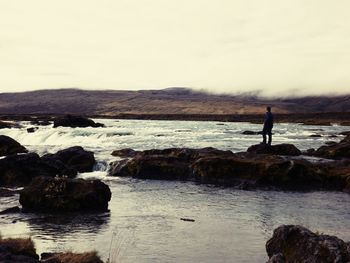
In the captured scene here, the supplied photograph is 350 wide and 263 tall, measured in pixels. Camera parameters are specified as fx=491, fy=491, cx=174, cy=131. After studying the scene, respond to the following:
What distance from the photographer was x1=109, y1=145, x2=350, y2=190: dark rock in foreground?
30038 millimetres

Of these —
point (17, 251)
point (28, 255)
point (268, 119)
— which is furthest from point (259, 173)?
point (17, 251)

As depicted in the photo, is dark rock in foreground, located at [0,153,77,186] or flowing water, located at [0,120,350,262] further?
dark rock in foreground, located at [0,153,77,186]

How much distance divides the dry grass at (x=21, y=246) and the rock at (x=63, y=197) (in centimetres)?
753

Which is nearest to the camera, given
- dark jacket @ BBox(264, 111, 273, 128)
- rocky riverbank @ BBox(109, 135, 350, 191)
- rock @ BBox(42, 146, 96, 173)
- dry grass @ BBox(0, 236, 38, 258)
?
dry grass @ BBox(0, 236, 38, 258)

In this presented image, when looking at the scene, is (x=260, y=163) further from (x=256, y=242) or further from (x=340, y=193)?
(x=256, y=242)

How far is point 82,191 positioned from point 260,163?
45.2 ft

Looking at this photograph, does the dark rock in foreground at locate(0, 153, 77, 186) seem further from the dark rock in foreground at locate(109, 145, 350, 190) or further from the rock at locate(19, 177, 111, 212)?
the rock at locate(19, 177, 111, 212)

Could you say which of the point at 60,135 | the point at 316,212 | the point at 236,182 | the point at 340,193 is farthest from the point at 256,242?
the point at 60,135

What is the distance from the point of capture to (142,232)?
18.1 metres

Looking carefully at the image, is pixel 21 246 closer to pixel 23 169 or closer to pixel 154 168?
pixel 23 169

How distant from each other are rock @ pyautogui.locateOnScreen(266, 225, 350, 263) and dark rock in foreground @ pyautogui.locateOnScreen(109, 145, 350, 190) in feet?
47.9

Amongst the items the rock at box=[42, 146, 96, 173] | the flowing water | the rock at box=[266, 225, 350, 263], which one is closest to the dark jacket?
the flowing water

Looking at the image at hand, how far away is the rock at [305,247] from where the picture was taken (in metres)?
11.9

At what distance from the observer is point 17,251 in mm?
13602
